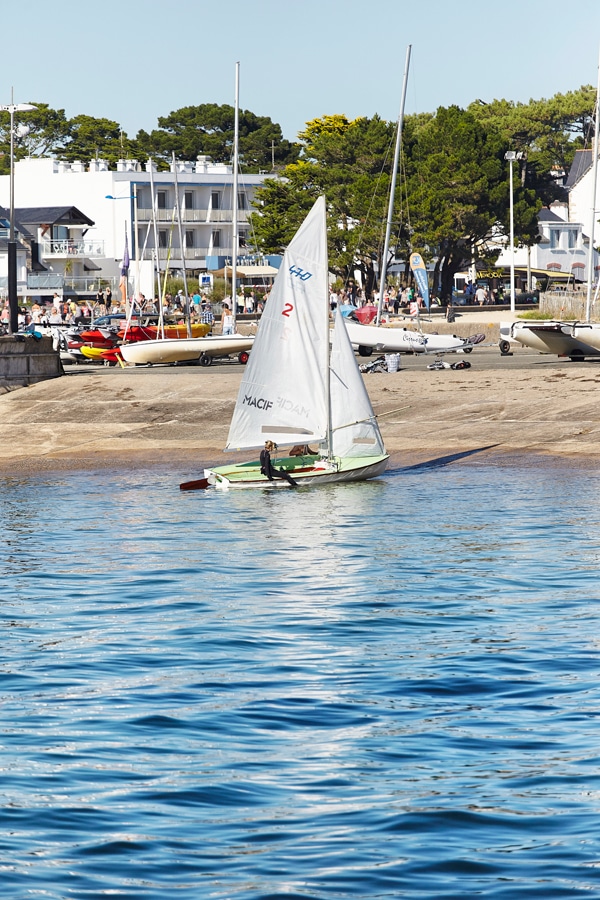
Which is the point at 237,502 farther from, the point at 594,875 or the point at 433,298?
the point at 433,298

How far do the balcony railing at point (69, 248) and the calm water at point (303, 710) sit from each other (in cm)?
9484

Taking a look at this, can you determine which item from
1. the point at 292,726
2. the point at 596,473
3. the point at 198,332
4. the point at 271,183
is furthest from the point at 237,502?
the point at 271,183

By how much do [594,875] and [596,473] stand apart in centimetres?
2234

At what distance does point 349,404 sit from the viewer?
29.5 meters

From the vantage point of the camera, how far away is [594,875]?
9.01 m

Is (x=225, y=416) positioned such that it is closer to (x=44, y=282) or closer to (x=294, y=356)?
(x=294, y=356)

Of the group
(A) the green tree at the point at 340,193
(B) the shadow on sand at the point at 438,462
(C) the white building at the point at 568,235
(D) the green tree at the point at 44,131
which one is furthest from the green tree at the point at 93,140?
(B) the shadow on sand at the point at 438,462

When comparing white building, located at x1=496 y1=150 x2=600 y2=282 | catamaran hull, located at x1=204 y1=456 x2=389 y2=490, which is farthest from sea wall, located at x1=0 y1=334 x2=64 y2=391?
white building, located at x1=496 y1=150 x2=600 y2=282

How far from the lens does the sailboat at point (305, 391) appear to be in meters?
29.3

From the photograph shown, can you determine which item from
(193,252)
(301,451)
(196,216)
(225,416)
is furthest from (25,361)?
(196,216)

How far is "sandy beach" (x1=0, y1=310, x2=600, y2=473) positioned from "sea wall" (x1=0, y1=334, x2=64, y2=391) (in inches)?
25.7

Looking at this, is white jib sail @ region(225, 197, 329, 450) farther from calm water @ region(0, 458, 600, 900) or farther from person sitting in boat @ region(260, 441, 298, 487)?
calm water @ region(0, 458, 600, 900)

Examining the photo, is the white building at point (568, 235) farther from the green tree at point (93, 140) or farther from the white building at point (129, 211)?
the green tree at point (93, 140)

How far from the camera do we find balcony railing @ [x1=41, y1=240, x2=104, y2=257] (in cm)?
11694
